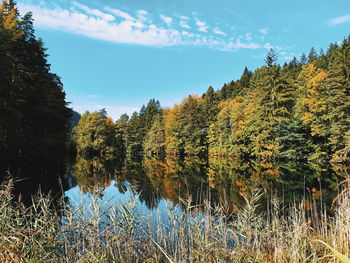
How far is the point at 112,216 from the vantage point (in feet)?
12.3

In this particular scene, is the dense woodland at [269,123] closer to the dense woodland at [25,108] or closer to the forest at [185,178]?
the forest at [185,178]

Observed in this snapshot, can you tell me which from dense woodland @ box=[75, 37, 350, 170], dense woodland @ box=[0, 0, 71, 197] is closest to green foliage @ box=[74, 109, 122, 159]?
dense woodland @ box=[75, 37, 350, 170]

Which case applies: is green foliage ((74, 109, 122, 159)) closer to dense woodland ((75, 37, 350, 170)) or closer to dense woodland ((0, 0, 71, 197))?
dense woodland ((75, 37, 350, 170))

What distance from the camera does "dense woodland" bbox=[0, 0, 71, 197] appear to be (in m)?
15.2

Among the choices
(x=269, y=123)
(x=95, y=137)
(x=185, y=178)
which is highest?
(x=269, y=123)

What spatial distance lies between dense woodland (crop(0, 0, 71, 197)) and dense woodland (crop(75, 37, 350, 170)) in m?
21.2

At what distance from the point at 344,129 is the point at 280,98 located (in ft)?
29.7

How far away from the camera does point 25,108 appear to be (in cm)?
2058

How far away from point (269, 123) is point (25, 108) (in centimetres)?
2978

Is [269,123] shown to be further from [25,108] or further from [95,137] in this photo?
[95,137]

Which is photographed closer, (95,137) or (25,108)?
(25,108)

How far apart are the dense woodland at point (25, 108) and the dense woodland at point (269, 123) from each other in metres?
21.2

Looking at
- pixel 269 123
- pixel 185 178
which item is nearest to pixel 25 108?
pixel 185 178

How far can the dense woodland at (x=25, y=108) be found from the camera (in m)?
15.2
